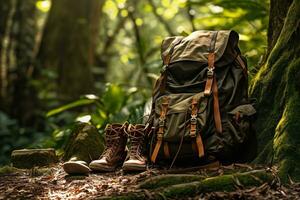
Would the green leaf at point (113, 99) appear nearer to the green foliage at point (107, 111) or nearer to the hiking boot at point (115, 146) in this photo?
the green foliage at point (107, 111)

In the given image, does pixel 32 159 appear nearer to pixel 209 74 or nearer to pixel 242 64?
pixel 209 74

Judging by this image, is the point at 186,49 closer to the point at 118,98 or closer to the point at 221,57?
the point at 221,57

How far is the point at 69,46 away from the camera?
11.0 meters

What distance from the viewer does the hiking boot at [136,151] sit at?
12.9 feet

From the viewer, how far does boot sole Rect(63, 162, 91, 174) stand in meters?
4.01

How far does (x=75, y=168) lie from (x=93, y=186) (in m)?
0.42

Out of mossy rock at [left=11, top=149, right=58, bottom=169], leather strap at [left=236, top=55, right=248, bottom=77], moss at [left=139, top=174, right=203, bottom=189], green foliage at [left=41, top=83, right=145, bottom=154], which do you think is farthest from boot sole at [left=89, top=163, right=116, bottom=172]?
green foliage at [left=41, top=83, right=145, bottom=154]

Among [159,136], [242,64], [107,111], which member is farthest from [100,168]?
[107,111]

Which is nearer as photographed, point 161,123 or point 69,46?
point 161,123

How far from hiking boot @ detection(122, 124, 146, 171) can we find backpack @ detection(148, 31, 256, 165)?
99 millimetres

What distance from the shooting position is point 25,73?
11500mm

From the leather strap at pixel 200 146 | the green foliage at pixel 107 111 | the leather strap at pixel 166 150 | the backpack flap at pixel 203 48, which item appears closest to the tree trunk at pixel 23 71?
the green foliage at pixel 107 111

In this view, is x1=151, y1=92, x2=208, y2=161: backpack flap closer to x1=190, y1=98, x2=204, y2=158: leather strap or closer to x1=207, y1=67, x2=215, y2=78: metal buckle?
x1=190, y1=98, x2=204, y2=158: leather strap

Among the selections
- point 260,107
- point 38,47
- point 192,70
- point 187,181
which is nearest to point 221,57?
point 192,70
